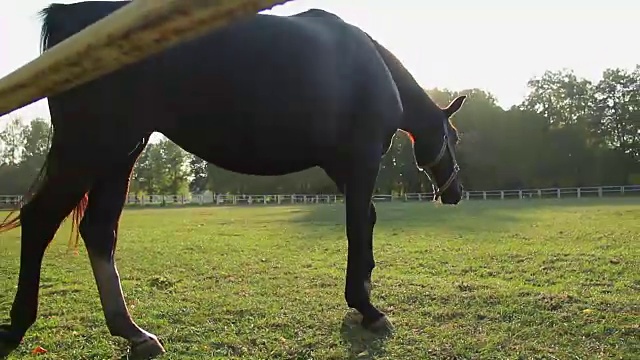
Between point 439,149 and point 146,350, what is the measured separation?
2.77 metres

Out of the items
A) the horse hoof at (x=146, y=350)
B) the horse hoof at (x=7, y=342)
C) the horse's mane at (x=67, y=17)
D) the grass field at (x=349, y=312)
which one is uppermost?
the horse's mane at (x=67, y=17)

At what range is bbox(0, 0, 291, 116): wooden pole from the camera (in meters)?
0.70

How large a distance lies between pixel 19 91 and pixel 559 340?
128 inches

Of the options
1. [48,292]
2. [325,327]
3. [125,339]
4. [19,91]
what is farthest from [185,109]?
[48,292]

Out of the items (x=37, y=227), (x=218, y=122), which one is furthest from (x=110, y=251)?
(x=218, y=122)

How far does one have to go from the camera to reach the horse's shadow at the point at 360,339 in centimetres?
307

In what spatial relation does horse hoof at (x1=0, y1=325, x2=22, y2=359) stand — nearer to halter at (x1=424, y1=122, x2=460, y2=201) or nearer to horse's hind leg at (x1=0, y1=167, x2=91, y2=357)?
horse's hind leg at (x1=0, y1=167, x2=91, y2=357)

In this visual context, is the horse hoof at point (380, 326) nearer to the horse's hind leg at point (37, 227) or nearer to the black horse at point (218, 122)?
the black horse at point (218, 122)

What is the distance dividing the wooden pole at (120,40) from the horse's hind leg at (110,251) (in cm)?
229

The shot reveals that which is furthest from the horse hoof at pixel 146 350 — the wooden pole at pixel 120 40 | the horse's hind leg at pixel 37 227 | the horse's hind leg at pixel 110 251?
the wooden pole at pixel 120 40

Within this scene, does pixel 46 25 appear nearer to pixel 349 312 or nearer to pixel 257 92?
pixel 257 92

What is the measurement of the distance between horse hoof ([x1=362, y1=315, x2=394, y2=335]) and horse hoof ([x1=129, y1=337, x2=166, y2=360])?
1.25 m

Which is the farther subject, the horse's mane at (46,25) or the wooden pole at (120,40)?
the horse's mane at (46,25)

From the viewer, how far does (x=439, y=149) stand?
460 centimetres
